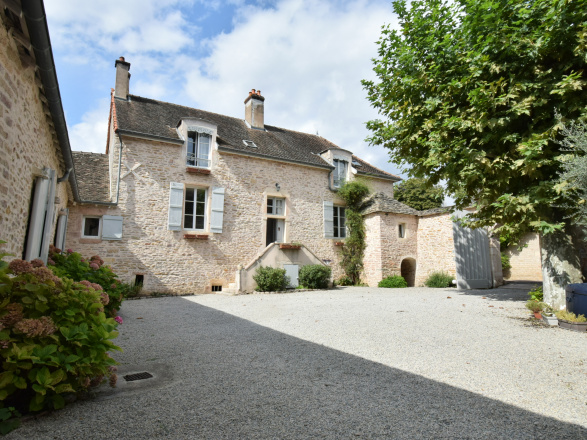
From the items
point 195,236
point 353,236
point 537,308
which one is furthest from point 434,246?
point 195,236

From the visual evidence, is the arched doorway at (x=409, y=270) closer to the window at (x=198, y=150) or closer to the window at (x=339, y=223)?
the window at (x=339, y=223)

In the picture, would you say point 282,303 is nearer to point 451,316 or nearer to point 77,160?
point 451,316

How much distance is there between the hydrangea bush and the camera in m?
2.17

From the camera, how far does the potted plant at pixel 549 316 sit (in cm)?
558

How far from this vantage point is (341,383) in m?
3.09

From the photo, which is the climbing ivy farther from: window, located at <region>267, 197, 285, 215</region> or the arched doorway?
window, located at <region>267, 197, 285, 215</region>

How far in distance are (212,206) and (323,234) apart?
4.75m

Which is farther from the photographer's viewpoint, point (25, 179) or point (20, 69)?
point (25, 179)

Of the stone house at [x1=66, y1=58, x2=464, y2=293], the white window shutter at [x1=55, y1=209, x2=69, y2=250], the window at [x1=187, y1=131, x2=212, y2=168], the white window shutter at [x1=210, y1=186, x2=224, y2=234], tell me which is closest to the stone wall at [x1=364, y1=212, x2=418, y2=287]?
the stone house at [x1=66, y1=58, x2=464, y2=293]

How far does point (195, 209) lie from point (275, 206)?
3122 millimetres

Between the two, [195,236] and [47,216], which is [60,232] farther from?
[195,236]

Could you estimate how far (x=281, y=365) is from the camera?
3.64 meters

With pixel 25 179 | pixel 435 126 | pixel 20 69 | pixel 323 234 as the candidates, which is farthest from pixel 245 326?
pixel 323 234

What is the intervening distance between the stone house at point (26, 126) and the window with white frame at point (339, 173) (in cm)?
1090
